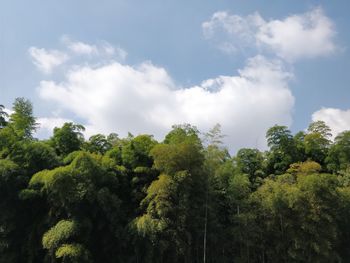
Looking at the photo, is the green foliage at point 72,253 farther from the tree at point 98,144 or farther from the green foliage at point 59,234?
the tree at point 98,144

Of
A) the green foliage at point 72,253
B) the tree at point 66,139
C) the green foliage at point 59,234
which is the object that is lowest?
the green foliage at point 72,253

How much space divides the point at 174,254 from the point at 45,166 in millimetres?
4519

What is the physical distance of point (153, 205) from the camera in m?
11.6

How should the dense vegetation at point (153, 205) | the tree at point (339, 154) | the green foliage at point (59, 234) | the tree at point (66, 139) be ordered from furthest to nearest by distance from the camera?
the tree at point (339, 154)
the tree at point (66, 139)
the dense vegetation at point (153, 205)
the green foliage at point (59, 234)

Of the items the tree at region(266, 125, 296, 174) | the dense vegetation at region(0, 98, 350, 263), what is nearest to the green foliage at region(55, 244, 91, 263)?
the dense vegetation at region(0, 98, 350, 263)

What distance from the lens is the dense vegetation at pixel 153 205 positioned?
37.2ft

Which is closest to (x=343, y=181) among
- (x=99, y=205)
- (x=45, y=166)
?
(x=99, y=205)

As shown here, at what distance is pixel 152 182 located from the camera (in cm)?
1204

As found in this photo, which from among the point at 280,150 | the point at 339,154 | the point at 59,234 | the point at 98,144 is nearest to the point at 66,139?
the point at 98,144

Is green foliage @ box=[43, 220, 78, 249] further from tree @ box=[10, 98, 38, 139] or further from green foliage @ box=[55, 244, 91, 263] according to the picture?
tree @ box=[10, 98, 38, 139]

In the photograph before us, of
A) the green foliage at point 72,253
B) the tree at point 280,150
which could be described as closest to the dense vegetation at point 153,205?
the green foliage at point 72,253

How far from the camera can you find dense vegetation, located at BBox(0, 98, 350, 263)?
1135 centimetres

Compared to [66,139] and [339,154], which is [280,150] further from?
[66,139]

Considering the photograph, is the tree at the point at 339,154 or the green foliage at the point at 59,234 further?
the tree at the point at 339,154
